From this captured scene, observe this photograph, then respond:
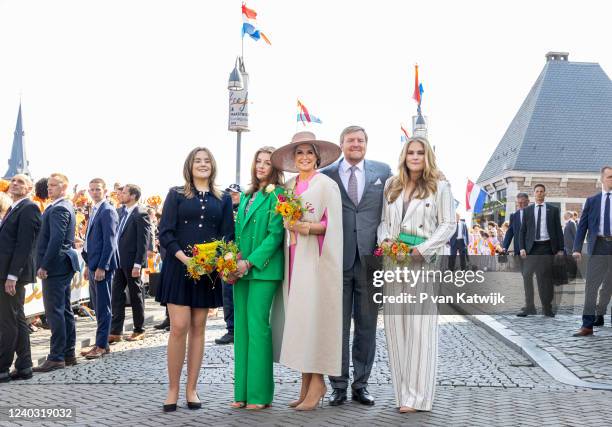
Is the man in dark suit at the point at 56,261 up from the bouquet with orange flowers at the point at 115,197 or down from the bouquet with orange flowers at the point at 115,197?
down

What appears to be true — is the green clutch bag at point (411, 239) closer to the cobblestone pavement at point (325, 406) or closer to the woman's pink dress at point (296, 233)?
the woman's pink dress at point (296, 233)

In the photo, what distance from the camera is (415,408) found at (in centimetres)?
633

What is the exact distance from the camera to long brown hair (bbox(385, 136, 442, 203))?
6.65 m

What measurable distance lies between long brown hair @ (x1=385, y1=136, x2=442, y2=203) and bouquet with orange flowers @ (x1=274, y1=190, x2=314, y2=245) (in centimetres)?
73

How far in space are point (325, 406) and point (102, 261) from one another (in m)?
4.09

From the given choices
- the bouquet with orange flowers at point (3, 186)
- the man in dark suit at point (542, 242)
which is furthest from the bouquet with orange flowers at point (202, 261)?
the man in dark suit at point (542, 242)

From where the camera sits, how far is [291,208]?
6402 mm

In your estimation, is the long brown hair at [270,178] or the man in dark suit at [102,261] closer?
the long brown hair at [270,178]

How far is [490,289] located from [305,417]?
3.32m

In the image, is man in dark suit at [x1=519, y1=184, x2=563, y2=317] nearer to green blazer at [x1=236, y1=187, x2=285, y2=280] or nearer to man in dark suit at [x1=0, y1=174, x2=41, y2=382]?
green blazer at [x1=236, y1=187, x2=285, y2=280]

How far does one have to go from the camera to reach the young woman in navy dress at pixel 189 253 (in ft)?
22.0

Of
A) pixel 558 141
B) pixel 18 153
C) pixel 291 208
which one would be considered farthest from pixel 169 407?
pixel 18 153

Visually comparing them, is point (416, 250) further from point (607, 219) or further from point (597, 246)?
point (597, 246)

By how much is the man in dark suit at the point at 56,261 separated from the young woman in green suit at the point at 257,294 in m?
2.83
